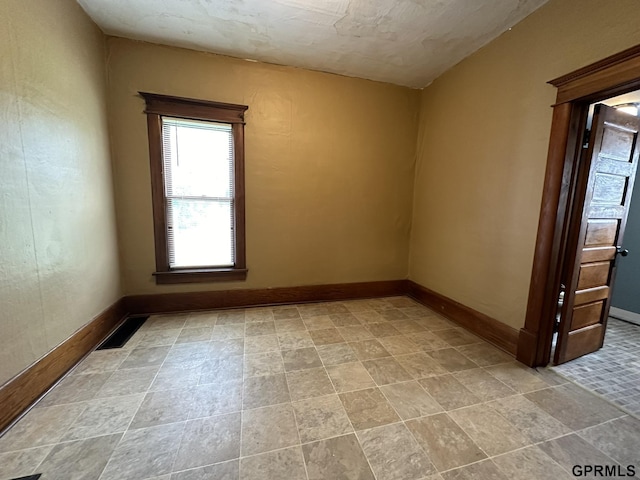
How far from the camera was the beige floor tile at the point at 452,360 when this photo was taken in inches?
81.2

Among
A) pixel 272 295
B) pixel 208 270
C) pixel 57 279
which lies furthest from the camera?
pixel 272 295

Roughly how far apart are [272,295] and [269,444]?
197 cm

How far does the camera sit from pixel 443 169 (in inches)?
122

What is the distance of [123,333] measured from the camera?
8.14 ft

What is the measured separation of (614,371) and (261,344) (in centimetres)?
297

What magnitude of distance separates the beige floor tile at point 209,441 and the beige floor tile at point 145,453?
46 mm

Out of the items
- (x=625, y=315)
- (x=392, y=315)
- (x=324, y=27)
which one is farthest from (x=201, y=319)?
(x=625, y=315)

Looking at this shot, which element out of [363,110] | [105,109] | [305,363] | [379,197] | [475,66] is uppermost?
[475,66]

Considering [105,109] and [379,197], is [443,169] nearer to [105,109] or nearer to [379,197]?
[379,197]

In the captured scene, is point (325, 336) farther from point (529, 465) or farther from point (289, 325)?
point (529, 465)

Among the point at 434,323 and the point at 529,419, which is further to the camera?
the point at 434,323

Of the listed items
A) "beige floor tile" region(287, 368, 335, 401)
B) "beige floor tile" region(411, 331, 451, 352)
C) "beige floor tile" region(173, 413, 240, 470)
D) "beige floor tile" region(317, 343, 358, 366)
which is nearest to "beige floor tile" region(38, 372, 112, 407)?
"beige floor tile" region(173, 413, 240, 470)

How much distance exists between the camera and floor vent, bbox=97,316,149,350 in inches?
89.3

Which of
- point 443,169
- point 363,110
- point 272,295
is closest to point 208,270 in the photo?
point 272,295
